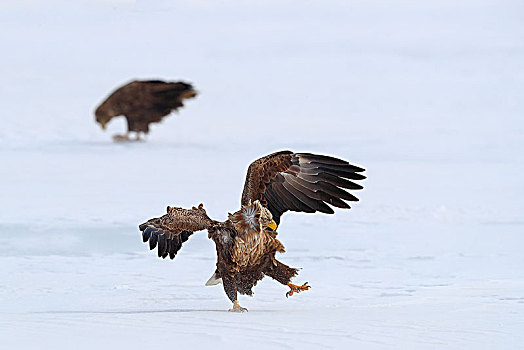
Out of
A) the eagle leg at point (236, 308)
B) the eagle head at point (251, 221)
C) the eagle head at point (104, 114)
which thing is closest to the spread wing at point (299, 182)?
the eagle head at point (251, 221)

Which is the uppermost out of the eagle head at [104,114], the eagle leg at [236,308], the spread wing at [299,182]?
the eagle head at [104,114]

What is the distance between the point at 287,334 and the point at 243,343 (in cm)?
27

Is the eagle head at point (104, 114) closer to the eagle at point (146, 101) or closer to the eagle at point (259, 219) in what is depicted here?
the eagle at point (146, 101)

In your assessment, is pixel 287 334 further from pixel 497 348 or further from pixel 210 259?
pixel 210 259

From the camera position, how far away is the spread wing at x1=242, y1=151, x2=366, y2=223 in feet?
18.3

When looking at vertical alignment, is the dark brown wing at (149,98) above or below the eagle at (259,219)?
above

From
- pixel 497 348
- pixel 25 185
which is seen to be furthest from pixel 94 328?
pixel 25 185

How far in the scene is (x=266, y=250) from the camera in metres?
5.29

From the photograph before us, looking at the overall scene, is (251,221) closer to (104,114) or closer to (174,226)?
(174,226)

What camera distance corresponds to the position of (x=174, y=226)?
519 cm

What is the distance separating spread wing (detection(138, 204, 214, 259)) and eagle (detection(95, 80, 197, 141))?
9554 mm

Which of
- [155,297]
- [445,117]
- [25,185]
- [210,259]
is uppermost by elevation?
[445,117]

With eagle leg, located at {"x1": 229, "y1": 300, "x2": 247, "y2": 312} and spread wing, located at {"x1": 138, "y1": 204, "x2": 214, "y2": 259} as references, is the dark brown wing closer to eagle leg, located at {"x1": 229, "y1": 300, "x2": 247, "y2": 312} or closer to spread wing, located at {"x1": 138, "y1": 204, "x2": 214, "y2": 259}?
spread wing, located at {"x1": 138, "y1": 204, "x2": 214, "y2": 259}

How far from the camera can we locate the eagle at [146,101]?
14938mm
